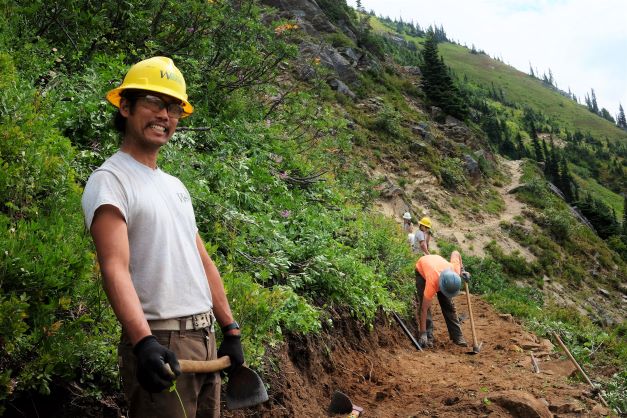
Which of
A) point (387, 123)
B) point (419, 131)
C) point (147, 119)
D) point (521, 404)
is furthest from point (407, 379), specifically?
point (419, 131)

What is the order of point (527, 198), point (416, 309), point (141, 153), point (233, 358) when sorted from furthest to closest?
point (527, 198) → point (416, 309) → point (233, 358) → point (141, 153)

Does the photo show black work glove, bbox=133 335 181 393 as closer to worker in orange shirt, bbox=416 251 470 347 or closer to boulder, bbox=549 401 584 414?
boulder, bbox=549 401 584 414

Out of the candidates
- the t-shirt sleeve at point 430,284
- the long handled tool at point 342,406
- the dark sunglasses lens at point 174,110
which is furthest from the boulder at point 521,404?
the dark sunglasses lens at point 174,110

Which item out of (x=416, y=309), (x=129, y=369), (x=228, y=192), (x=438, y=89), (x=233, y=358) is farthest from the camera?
(x=438, y=89)

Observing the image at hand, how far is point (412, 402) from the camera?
16.8ft

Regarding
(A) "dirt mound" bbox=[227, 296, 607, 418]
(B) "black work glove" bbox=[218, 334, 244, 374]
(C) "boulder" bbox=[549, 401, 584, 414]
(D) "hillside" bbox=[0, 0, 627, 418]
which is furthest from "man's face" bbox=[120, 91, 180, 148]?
(C) "boulder" bbox=[549, 401, 584, 414]

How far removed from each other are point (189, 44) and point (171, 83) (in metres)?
5.35

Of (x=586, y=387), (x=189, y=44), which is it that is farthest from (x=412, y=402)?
(x=189, y=44)

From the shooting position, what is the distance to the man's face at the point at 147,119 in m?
2.22

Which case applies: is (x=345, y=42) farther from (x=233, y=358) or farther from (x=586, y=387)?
(x=233, y=358)

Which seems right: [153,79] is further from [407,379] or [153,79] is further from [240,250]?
[407,379]

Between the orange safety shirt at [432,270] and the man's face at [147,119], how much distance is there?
6.58 m

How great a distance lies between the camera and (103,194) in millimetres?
1926

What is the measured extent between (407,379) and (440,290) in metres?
2.49
